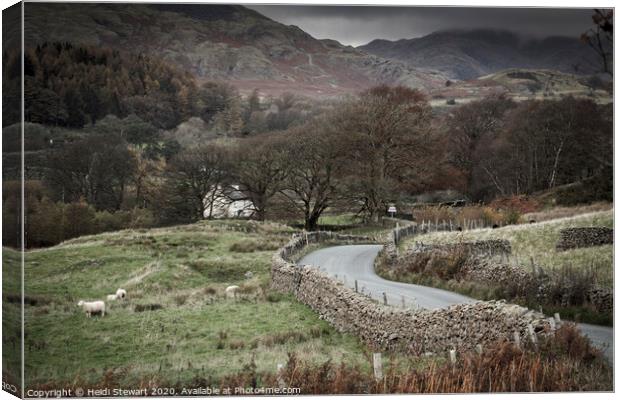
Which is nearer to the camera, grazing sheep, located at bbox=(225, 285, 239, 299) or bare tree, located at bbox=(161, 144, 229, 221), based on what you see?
bare tree, located at bbox=(161, 144, 229, 221)

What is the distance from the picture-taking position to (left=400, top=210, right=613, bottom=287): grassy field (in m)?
11.4

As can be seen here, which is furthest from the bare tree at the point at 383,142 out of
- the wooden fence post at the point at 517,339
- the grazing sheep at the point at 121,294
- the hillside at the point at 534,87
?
the grazing sheep at the point at 121,294

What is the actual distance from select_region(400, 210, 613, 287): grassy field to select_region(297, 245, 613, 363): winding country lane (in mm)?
852

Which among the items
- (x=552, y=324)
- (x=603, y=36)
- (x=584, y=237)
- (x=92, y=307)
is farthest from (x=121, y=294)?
(x=603, y=36)

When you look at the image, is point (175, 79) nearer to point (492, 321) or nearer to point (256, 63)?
point (256, 63)

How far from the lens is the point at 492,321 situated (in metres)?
10.5

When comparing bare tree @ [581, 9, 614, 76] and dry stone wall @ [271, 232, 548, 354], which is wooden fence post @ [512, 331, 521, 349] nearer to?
dry stone wall @ [271, 232, 548, 354]

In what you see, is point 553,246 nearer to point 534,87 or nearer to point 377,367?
point 534,87

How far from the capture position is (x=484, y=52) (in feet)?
38.8

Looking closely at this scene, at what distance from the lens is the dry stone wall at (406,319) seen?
1040cm

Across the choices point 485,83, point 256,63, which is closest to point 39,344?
point 256,63

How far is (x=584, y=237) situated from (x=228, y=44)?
19.3 feet

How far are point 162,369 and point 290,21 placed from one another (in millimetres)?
5188

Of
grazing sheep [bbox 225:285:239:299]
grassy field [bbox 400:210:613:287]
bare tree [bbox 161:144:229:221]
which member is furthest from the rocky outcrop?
bare tree [bbox 161:144:229:221]
